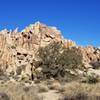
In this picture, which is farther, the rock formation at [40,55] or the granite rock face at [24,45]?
the granite rock face at [24,45]

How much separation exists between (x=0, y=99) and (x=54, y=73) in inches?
1057

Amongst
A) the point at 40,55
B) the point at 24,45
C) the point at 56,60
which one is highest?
the point at 24,45

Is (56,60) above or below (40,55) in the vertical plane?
below

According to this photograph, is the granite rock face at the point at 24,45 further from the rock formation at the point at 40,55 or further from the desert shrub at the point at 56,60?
the desert shrub at the point at 56,60

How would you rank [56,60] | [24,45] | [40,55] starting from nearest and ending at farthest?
[56,60], [40,55], [24,45]

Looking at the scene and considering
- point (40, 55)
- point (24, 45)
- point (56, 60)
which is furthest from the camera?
point (24, 45)

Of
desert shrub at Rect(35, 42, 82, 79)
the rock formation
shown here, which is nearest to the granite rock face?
the rock formation

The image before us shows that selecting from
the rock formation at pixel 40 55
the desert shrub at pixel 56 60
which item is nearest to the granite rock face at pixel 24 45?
the rock formation at pixel 40 55

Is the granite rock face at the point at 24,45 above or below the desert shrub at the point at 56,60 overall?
above

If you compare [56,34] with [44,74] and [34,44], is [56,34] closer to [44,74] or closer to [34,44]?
[34,44]

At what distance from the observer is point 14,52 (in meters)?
62.1

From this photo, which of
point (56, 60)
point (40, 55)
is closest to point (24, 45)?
point (40, 55)

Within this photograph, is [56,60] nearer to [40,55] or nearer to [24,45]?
[40,55]

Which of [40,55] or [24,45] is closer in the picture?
[40,55]
